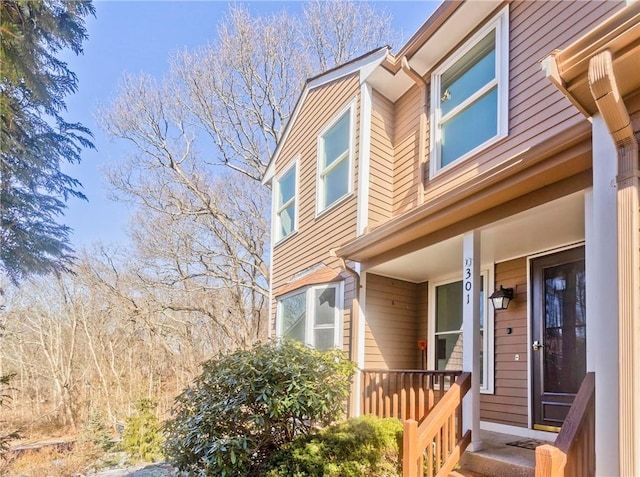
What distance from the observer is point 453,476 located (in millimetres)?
3479

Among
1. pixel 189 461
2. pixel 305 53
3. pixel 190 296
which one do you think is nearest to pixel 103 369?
pixel 190 296

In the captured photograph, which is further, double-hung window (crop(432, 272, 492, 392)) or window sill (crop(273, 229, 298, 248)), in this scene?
window sill (crop(273, 229, 298, 248))

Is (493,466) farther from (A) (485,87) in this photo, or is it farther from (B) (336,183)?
(B) (336,183)

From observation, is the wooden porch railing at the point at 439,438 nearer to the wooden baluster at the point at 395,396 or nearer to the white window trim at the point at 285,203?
the wooden baluster at the point at 395,396

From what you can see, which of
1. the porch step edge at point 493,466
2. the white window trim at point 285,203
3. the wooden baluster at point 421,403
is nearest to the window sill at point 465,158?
the wooden baluster at point 421,403

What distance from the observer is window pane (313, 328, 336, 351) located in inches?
249

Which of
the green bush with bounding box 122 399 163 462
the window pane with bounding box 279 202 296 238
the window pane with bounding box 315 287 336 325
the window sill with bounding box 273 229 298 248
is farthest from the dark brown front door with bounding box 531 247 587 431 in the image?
the green bush with bounding box 122 399 163 462

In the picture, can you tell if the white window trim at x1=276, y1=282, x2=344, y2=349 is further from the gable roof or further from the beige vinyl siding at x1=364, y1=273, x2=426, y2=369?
the gable roof

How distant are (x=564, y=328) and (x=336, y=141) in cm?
446

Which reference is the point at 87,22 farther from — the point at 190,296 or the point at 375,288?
the point at 190,296

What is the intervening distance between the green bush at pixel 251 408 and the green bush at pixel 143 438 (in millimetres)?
2879

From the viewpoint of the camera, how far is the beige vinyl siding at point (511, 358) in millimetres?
4668

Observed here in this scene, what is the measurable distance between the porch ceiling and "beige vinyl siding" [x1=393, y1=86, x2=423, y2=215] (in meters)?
0.93

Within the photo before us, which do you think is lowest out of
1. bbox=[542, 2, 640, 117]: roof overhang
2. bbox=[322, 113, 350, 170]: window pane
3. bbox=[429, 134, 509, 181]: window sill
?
bbox=[542, 2, 640, 117]: roof overhang
